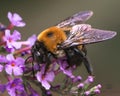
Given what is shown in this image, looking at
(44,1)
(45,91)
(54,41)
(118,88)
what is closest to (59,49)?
(54,41)

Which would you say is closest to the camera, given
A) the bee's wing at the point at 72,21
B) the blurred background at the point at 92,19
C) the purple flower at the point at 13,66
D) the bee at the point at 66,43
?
the purple flower at the point at 13,66

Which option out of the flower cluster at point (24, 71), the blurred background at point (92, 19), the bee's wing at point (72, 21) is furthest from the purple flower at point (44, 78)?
the blurred background at point (92, 19)

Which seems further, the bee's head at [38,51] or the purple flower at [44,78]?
the bee's head at [38,51]

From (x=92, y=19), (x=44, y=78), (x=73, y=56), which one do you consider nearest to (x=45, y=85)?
(x=44, y=78)

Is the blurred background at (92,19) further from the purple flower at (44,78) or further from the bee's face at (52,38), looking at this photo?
the purple flower at (44,78)

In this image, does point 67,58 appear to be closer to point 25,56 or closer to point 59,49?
point 59,49

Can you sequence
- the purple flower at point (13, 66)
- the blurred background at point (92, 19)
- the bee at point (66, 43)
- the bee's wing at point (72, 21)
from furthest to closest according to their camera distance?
the blurred background at point (92, 19)
the bee's wing at point (72, 21)
the bee at point (66, 43)
the purple flower at point (13, 66)
